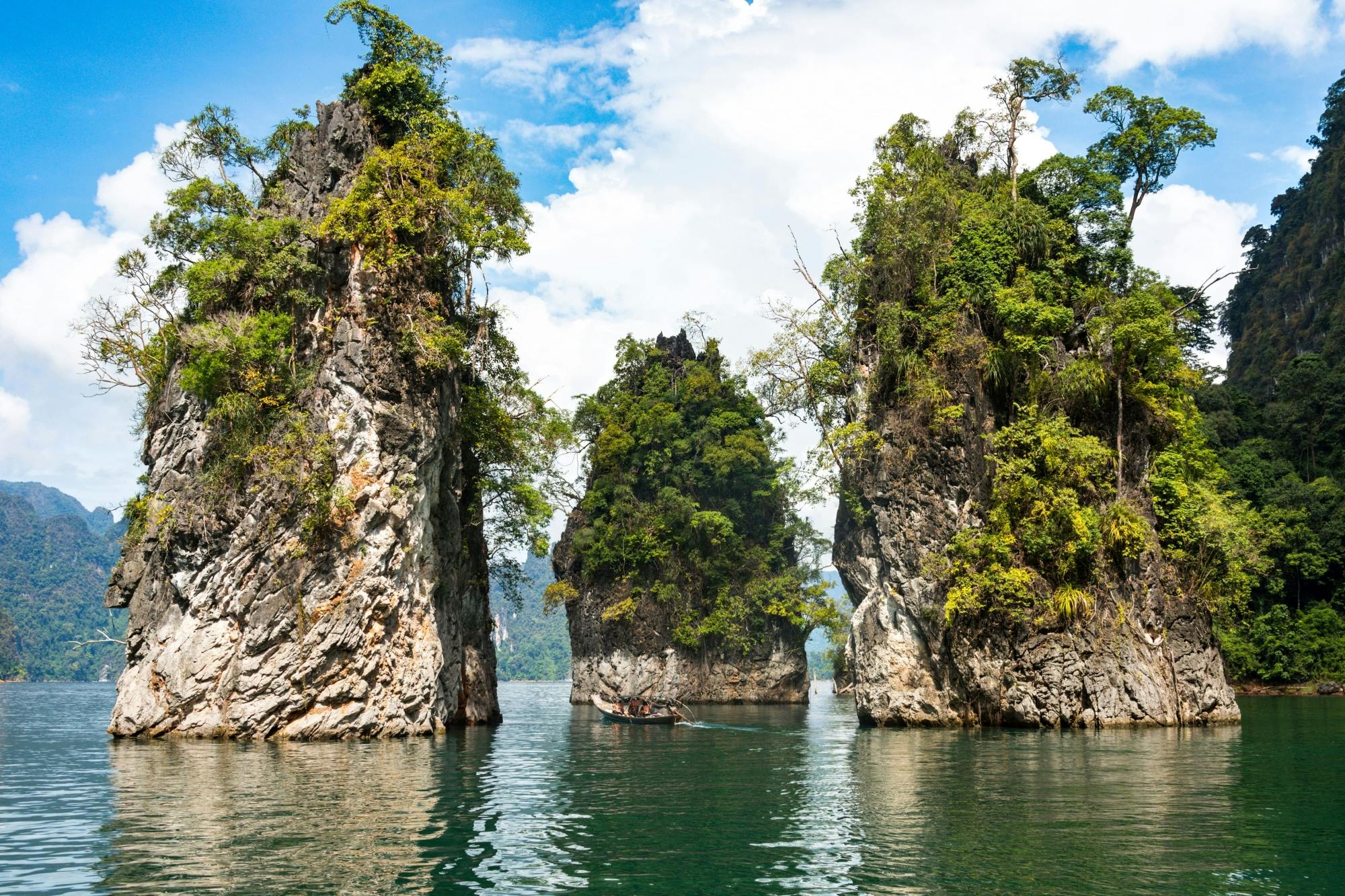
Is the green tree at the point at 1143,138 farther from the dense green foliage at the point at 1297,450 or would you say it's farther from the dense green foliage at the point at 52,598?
the dense green foliage at the point at 52,598

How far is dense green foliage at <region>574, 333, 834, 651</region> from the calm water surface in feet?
95.5

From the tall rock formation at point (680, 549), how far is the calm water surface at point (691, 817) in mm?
29056

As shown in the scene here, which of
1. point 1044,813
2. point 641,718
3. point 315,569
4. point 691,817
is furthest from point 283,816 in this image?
point 641,718

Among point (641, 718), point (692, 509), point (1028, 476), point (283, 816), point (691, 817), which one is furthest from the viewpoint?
point (692, 509)

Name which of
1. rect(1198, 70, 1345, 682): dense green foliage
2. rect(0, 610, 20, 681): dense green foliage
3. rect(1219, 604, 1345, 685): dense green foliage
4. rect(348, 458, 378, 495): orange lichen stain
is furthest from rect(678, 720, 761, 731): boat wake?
rect(0, 610, 20, 681): dense green foliage

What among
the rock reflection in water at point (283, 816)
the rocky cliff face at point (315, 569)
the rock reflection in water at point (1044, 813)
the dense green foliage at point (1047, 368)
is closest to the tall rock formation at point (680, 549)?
the dense green foliage at point (1047, 368)

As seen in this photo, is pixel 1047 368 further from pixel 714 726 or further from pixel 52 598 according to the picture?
pixel 52 598

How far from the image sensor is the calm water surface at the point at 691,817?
10.7 m

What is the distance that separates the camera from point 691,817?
1475 cm

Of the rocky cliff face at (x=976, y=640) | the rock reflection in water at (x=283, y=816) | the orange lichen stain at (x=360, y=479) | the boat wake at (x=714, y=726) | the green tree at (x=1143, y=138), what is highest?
the green tree at (x=1143, y=138)

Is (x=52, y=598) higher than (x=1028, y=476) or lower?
lower

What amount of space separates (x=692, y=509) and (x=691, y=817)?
40378mm

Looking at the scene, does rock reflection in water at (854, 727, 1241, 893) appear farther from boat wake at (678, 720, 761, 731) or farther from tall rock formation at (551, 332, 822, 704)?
tall rock formation at (551, 332, 822, 704)

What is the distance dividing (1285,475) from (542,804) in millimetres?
52578
